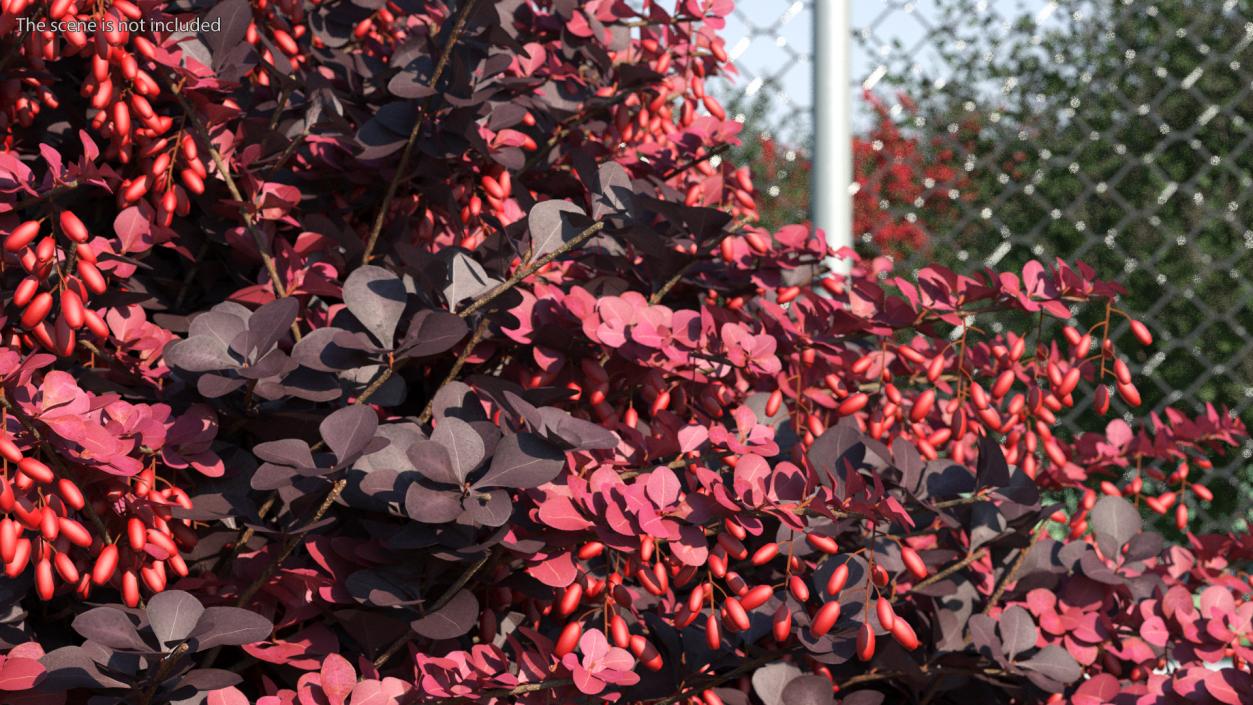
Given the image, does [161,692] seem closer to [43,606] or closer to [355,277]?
[43,606]

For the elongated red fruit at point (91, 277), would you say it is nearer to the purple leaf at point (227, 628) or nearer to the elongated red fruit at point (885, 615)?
the purple leaf at point (227, 628)

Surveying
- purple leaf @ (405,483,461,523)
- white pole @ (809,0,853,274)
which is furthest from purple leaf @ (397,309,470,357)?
white pole @ (809,0,853,274)

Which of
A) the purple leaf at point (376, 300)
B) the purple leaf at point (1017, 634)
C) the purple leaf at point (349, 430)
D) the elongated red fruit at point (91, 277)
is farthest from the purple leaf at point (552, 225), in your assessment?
the purple leaf at point (1017, 634)

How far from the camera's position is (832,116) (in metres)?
2.39

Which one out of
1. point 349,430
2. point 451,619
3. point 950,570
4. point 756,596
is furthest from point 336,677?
point 950,570

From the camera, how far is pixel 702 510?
0.91 metres

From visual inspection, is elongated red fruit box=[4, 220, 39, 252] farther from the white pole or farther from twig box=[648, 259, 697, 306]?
the white pole

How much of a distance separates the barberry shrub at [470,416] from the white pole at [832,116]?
1056mm

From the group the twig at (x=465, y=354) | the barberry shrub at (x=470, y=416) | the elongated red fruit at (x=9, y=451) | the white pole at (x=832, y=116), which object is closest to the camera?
the elongated red fruit at (x=9, y=451)

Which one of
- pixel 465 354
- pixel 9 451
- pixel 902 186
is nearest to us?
pixel 9 451

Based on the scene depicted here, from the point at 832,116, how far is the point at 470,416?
5.43ft

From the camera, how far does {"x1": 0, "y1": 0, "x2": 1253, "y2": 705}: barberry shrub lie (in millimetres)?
865

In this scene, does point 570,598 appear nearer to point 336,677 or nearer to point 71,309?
point 336,677

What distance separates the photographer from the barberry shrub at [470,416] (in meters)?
0.86
